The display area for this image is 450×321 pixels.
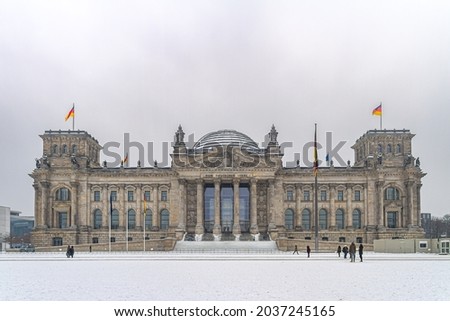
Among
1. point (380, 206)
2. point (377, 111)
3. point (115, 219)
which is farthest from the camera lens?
point (115, 219)

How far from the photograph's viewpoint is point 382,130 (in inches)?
4013

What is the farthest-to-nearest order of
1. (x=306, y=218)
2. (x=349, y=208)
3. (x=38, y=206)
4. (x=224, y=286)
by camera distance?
(x=306, y=218) → (x=349, y=208) → (x=38, y=206) → (x=224, y=286)

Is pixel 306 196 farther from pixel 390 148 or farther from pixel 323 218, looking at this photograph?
pixel 390 148

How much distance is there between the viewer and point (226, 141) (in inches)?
4077

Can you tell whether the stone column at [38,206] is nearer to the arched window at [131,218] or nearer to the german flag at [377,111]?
the arched window at [131,218]

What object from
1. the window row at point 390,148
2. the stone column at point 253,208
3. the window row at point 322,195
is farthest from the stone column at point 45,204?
the window row at point 390,148

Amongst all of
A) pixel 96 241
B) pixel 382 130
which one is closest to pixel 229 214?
pixel 96 241

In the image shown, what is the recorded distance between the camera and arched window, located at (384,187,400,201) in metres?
98.8

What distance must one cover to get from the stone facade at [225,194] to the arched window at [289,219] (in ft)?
0.55

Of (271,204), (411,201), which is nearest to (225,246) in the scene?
(271,204)

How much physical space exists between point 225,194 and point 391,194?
2746 cm

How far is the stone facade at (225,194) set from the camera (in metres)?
95.6

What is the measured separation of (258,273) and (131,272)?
7817mm
